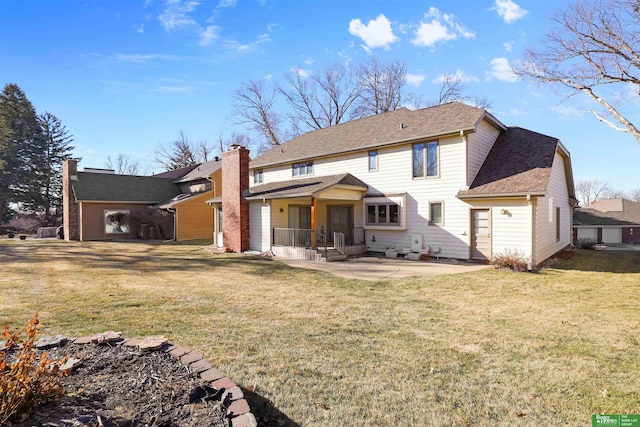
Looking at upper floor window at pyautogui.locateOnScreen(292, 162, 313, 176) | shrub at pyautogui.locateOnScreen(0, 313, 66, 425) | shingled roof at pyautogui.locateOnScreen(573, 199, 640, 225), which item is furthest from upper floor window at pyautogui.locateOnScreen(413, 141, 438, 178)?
shingled roof at pyautogui.locateOnScreen(573, 199, 640, 225)

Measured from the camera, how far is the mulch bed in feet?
7.43

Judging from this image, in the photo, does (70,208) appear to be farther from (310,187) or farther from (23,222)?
(23,222)

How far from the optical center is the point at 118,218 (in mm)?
24812

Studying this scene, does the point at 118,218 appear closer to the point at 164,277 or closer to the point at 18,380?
the point at 164,277

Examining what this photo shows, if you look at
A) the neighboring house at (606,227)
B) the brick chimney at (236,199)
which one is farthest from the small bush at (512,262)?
the neighboring house at (606,227)

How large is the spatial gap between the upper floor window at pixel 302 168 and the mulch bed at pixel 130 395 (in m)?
15.8

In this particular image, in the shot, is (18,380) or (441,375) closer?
(18,380)

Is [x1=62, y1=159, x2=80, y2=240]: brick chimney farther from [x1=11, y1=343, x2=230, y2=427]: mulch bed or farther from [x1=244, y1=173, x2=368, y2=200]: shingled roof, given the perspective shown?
[x1=11, y1=343, x2=230, y2=427]: mulch bed

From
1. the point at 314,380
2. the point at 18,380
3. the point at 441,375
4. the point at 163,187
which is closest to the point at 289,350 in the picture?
the point at 314,380

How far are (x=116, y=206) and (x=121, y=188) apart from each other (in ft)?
6.18

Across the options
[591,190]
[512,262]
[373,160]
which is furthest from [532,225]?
[591,190]

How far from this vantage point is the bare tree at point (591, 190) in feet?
249

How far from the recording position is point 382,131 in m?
16.6

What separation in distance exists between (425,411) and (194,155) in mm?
49764
